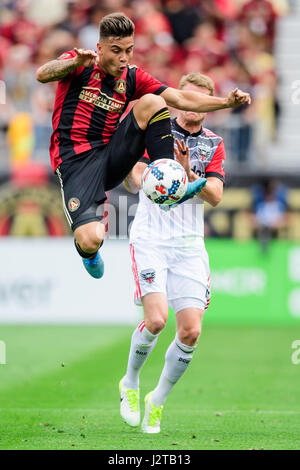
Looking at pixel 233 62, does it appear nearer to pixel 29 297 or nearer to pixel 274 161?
pixel 274 161

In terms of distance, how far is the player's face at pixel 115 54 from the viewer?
6934mm

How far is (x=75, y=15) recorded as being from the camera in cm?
1859

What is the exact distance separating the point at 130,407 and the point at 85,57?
9.43ft

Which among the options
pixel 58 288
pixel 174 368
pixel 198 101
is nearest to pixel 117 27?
pixel 198 101

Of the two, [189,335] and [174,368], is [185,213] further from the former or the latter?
[174,368]

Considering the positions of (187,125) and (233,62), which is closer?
(187,125)

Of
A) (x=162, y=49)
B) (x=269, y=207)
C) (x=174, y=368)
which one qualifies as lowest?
(x=174, y=368)

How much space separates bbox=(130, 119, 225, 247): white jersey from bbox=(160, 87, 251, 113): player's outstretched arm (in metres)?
0.38

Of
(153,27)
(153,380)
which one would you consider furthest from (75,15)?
(153,380)

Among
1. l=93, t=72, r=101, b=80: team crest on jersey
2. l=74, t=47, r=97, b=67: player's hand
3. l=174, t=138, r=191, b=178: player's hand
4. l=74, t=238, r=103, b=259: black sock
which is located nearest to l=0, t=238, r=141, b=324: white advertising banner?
l=74, t=238, r=103, b=259: black sock

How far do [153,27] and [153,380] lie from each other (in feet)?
30.2

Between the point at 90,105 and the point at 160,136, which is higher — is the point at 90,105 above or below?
above

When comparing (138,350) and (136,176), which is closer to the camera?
(138,350)

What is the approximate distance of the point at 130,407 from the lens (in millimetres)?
7395
